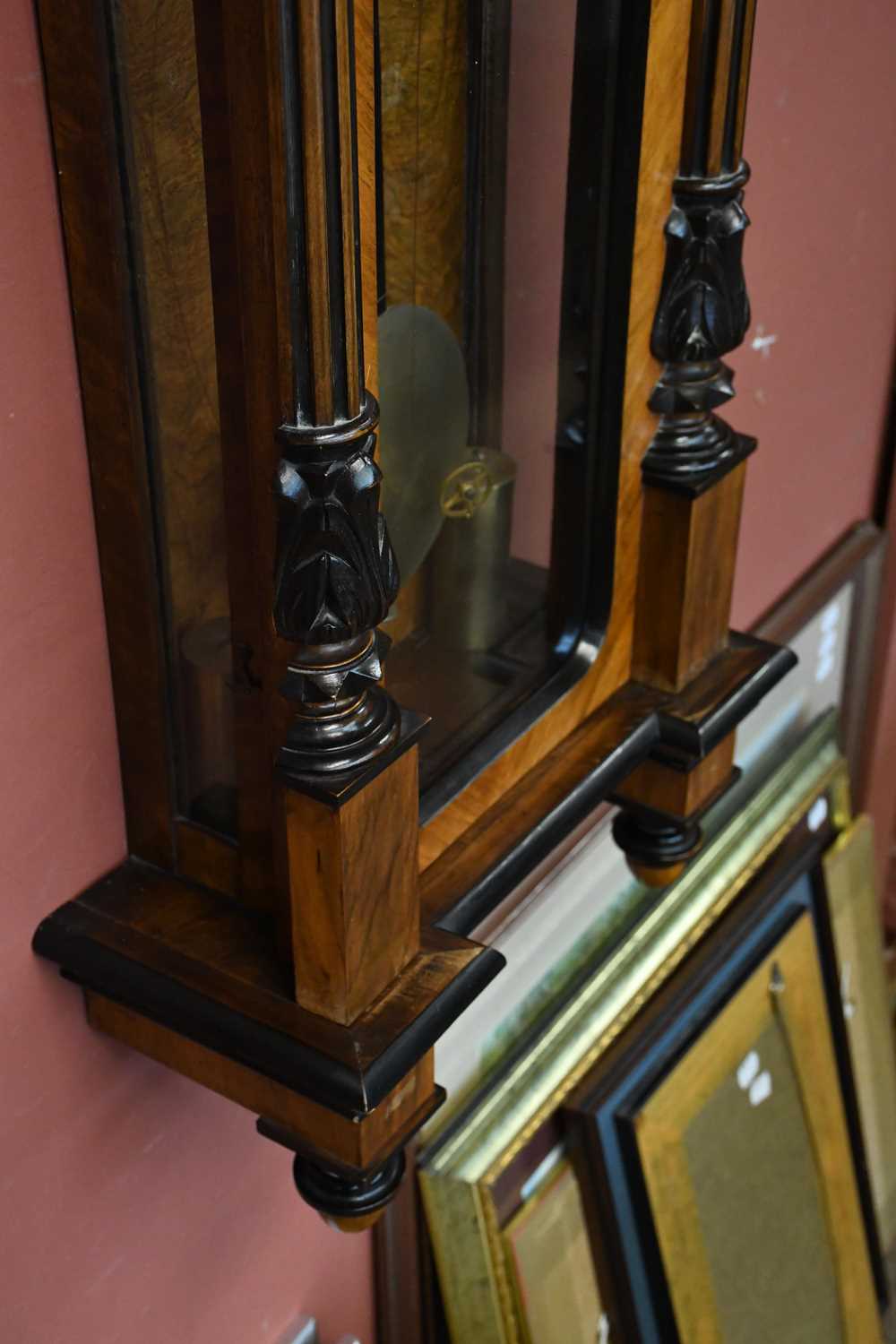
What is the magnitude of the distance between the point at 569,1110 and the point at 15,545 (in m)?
0.66

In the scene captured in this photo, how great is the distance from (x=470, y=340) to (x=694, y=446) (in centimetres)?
14

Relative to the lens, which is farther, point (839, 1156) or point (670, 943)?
point (839, 1156)

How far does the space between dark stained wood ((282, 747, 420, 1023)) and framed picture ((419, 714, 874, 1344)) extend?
0.45 metres

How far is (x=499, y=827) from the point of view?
2.32 ft

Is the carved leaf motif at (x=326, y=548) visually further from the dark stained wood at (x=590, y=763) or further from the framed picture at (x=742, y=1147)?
the framed picture at (x=742, y=1147)

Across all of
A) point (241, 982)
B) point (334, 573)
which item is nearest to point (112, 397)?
point (334, 573)

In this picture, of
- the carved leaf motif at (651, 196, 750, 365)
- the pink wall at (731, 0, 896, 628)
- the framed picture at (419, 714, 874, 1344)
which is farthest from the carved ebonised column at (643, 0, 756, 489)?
the framed picture at (419, 714, 874, 1344)

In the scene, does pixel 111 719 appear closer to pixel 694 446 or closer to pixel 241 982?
pixel 241 982

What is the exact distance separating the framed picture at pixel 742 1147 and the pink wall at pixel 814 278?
0.26 m

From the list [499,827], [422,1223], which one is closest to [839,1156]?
[422,1223]

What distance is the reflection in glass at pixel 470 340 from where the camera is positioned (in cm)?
60

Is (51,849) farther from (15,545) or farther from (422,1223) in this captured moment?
(422,1223)

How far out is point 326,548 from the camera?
51cm

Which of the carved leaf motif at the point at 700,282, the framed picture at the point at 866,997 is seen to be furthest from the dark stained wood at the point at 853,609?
the carved leaf motif at the point at 700,282
